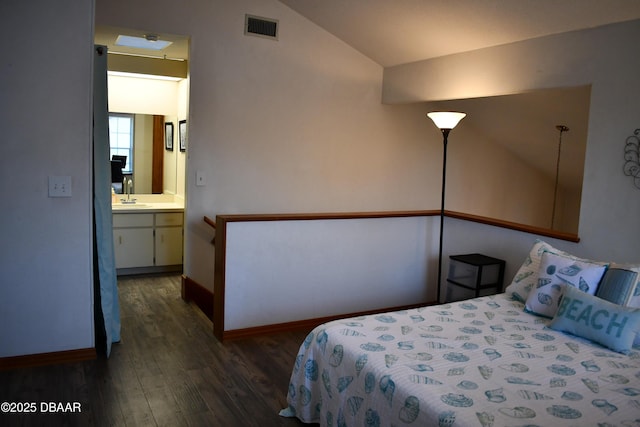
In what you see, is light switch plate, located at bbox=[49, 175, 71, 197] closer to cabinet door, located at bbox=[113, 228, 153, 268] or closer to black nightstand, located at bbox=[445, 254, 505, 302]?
cabinet door, located at bbox=[113, 228, 153, 268]

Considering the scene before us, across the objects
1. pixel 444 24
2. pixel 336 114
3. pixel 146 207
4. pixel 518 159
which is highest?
pixel 444 24

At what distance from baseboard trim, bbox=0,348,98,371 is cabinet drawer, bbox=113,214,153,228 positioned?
2182 mm

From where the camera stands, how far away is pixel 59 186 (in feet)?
10.3

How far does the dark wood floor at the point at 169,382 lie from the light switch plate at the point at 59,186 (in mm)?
1066

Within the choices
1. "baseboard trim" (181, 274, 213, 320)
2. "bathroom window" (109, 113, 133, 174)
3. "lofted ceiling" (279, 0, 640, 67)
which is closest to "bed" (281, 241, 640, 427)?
→ "lofted ceiling" (279, 0, 640, 67)

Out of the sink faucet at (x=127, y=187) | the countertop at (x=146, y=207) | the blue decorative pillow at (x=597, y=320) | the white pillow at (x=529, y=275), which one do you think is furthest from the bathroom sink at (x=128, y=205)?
the blue decorative pillow at (x=597, y=320)

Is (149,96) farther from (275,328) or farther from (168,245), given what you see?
(275,328)

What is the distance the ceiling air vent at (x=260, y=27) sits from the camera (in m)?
4.63

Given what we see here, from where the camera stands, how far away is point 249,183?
482 centimetres

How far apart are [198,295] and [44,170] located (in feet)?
6.12

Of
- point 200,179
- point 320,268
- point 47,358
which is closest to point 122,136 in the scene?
point 200,179

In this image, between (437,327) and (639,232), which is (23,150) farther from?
(639,232)

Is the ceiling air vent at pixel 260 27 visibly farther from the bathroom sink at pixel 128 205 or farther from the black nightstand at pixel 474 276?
Answer: the black nightstand at pixel 474 276

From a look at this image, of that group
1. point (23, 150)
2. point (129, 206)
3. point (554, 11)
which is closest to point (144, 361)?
point (23, 150)
